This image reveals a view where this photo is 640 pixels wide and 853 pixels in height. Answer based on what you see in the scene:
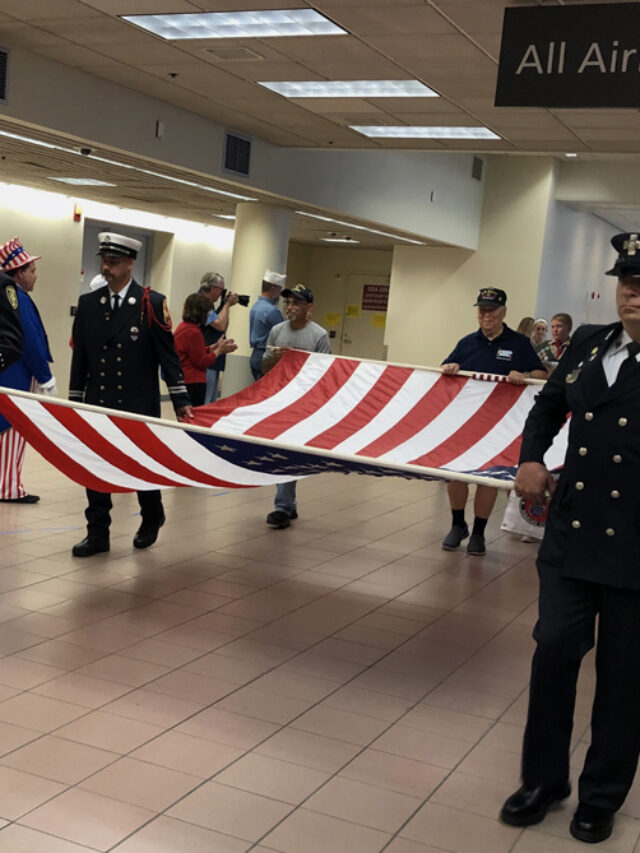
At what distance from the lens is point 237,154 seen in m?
9.70

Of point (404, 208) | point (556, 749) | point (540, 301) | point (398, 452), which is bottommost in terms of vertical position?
point (556, 749)

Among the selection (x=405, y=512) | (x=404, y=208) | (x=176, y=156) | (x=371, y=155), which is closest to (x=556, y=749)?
(x=405, y=512)

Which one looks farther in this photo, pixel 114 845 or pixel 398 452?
pixel 398 452

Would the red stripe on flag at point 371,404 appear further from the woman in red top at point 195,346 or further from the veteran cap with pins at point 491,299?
the woman in red top at point 195,346

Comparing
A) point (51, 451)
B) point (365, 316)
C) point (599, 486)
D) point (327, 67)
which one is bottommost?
point (51, 451)

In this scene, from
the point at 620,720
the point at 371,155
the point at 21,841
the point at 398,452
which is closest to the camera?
Answer: the point at 21,841

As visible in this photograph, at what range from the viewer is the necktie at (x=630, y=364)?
2746mm

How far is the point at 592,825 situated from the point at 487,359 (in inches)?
149

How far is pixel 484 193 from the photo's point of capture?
1561cm

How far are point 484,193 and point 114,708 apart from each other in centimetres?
1331

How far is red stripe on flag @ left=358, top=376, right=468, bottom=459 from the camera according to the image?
579cm

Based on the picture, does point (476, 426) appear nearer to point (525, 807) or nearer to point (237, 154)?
point (525, 807)

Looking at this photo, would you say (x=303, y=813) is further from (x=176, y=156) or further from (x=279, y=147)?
(x=279, y=147)

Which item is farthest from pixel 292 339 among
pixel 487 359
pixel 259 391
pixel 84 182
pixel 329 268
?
pixel 329 268
